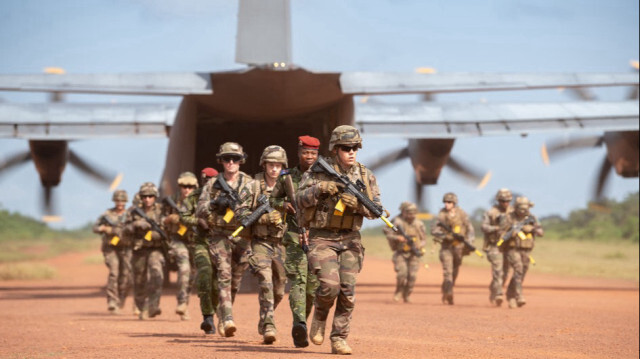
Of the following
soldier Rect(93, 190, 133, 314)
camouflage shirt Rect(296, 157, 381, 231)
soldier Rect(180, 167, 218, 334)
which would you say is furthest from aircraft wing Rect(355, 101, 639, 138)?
camouflage shirt Rect(296, 157, 381, 231)

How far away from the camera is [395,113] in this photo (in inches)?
870

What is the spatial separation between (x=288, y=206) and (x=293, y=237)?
47 cm

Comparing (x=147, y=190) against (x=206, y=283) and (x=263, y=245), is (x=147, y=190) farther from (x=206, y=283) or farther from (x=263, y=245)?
(x=263, y=245)

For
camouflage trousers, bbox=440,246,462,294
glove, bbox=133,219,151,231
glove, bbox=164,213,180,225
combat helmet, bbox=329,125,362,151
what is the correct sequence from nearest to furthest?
combat helmet, bbox=329,125,362,151, glove, bbox=164,213,180,225, glove, bbox=133,219,151,231, camouflage trousers, bbox=440,246,462,294

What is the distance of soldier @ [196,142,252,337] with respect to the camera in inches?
417

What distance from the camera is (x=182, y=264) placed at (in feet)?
46.3

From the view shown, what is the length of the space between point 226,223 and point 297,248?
2.99ft

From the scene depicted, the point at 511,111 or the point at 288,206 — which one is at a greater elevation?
the point at 511,111

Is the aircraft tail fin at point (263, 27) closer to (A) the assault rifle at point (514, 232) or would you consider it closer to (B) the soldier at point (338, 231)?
(A) the assault rifle at point (514, 232)

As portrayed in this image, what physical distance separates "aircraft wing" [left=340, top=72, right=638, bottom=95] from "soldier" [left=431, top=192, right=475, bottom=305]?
97.4 inches

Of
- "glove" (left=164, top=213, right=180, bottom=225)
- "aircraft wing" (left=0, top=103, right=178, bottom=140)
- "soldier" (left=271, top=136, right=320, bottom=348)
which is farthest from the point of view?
"aircraft wing" (left=0, top=103, right=178, bottom=140)

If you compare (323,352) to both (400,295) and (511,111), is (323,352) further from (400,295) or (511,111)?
(511,111)

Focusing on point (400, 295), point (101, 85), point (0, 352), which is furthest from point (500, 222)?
point (0, 352)

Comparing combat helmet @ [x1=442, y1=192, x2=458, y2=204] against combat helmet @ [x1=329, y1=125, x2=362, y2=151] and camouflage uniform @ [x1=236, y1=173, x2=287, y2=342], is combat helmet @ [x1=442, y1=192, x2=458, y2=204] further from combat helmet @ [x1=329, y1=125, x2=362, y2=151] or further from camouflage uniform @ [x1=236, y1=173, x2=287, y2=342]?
combat helmet @ [x1=329, y1=125, x2=362, y2=151]
